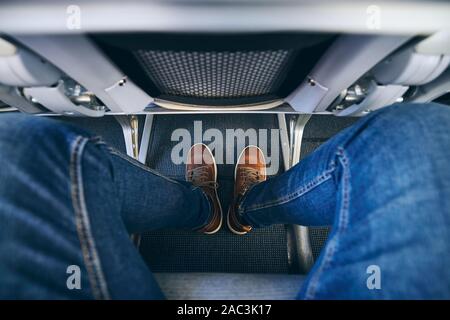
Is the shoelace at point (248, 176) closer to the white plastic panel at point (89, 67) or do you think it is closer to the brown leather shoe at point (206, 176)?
the brown leather shoe at point (206, 176)

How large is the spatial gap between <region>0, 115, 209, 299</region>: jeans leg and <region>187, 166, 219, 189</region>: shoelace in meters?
0.55

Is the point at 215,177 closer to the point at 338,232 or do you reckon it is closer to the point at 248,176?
the point at 248,176

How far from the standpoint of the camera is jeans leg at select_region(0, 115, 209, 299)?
0.38 meters

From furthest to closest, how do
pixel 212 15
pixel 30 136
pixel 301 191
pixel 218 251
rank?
pixel 218 251 < pixel 301 191 < pixel 30 136 < pixel 212 15

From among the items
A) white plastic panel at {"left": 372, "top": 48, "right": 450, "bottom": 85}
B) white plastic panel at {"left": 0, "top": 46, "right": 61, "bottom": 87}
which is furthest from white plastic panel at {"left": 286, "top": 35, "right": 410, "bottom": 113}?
white plastic panel at {"left": 0, "top": 46, "right": 61, "bottom": 87}

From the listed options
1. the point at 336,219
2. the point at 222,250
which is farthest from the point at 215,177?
the point at 336,219

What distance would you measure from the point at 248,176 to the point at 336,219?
0.57 metres

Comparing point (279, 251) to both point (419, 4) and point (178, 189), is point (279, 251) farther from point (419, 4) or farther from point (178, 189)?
point (419, 4)

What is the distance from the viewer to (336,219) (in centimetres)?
47

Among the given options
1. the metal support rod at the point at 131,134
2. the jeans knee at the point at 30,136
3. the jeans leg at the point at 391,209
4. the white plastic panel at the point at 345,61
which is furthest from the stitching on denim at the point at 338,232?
the metal support rod at the point at 131,134

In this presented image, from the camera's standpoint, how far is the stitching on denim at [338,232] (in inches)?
16.9

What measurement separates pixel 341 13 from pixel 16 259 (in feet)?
1.43

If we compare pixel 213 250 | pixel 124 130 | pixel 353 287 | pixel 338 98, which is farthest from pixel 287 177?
pixel 124 130

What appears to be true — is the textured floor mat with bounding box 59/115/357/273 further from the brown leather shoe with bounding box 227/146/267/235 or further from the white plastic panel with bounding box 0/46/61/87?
the white plastic panel with bounding box 0/46/61/87
